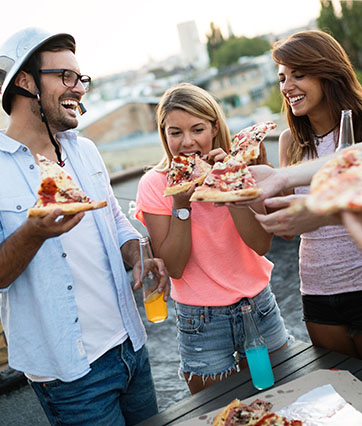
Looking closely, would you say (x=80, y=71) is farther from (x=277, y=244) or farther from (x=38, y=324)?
(x=277, y=244)

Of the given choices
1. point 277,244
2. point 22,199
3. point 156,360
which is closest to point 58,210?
point 22,199

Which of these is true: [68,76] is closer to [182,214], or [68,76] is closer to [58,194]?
[58,194]

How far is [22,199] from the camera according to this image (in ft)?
6.69

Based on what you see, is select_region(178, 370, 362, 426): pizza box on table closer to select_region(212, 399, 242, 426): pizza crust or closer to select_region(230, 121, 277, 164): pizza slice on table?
select_region(212, 399, 242, 426): pizza crust

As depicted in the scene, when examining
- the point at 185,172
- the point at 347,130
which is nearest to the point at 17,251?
the point at 185,172

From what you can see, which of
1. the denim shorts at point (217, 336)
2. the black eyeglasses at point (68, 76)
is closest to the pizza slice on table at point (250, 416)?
the denim shorts at point (217, 336)

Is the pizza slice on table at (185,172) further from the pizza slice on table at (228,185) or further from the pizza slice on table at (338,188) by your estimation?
the pizza slice on table at (338,188)

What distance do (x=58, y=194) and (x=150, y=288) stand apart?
0.68 meters

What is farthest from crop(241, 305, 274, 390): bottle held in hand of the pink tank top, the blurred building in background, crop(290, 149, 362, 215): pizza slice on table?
the blurred building in background

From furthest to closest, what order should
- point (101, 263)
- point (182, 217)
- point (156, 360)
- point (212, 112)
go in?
point (156, 360)
point (212, 112)
point (182, 217)
point (101, 263)

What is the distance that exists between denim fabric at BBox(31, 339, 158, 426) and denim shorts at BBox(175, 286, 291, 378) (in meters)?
0.28

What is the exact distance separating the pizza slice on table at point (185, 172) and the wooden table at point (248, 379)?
0.95 m

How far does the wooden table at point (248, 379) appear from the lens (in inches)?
82.5

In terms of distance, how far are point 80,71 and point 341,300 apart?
176 cm
